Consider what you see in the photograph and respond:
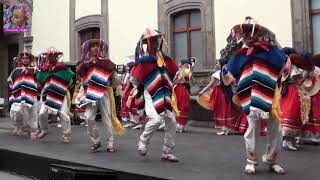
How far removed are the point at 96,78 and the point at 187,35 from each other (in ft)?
25.6

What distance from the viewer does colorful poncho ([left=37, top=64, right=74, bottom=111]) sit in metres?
10.6

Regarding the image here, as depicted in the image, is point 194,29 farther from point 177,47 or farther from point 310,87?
point 310,87

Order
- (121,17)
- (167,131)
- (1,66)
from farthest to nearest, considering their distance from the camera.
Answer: (1,66), (121,17), (167,131)

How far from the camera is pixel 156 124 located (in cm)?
773

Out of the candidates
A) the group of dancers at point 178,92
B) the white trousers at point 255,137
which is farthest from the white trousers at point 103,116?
the white trousers at point 255,137

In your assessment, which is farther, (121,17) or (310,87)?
(121,17)

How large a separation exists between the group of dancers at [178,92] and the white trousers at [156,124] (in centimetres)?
1

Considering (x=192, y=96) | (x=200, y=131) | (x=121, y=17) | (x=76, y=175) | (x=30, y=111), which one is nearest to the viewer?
(x=76, y=175)

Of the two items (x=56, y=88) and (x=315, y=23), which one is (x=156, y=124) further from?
(x=315, y=23)

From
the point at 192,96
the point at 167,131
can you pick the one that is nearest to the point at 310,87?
the point at 167,131

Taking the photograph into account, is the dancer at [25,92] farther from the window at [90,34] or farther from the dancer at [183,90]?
the window at [90,34]

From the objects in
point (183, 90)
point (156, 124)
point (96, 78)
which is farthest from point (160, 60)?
point (183, 90)

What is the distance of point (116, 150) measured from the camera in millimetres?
9172

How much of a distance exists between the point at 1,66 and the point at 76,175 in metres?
19.1
